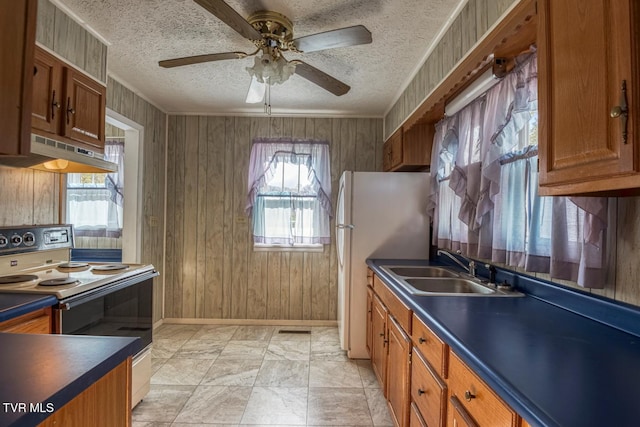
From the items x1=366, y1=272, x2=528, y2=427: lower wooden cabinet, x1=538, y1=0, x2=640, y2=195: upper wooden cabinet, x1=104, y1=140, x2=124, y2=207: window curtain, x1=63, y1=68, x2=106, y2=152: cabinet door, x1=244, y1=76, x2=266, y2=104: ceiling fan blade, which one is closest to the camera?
x1=538, y1=0, x2=640, y2=195: upper wooden cabinet

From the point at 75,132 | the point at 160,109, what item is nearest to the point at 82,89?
the point at 75,132

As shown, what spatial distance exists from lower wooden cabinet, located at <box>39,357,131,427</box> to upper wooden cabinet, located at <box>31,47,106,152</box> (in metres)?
1.56

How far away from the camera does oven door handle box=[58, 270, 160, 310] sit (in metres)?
1.52

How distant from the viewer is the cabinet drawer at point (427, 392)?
3.86ft

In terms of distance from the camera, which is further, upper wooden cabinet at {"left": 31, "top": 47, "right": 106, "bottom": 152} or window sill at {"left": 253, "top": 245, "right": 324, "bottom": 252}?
window sill at {"left": 253, "top": 245, "right": 324, "bottom": 252}

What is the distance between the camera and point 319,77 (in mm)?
2199

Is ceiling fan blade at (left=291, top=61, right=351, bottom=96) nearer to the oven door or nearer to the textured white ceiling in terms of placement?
the textured white ceiling

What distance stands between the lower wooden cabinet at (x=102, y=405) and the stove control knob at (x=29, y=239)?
64.2 inches

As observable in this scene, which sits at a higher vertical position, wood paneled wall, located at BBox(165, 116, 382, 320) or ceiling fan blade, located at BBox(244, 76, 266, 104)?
ceiling fan blade, located at BBox(244, 76, 266, 104)

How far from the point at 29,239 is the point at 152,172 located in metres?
1.57

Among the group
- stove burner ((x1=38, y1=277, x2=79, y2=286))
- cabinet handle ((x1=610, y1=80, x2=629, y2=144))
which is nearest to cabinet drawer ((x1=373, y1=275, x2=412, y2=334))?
cabinet handle ((x1=610, y1=80, x2=629, y2=144))

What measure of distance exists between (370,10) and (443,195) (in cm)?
142

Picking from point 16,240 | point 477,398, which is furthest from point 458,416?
point 16,240

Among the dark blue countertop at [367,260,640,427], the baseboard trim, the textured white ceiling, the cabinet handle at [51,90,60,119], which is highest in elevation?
the textured white ceiling
